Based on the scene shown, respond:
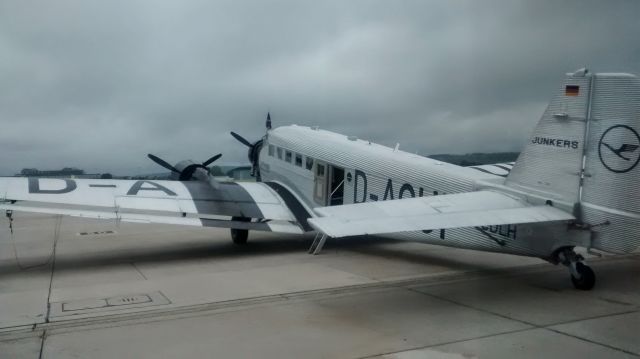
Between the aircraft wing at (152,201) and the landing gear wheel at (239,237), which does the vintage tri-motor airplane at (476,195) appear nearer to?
the aircraft wing at (152,201)

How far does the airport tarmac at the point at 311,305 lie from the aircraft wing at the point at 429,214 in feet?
4.17

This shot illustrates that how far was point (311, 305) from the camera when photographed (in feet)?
27.1

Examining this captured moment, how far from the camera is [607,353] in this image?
19.2 ft

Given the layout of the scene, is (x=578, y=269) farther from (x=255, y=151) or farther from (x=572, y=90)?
(x=255, y=151)

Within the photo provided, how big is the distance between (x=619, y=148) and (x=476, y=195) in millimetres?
2135

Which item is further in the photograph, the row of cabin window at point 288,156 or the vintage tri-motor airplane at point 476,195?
the row of cabin window at point 288,156

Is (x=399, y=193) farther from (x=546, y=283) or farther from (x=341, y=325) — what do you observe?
(x=341, y=325)

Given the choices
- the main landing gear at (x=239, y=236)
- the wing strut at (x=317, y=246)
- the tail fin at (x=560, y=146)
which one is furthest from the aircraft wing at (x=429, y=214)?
the main landing gear at (x=239, y=236)

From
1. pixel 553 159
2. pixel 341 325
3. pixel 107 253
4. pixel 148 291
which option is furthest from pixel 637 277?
pixel 107 253

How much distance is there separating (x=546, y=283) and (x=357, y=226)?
474 centimetres

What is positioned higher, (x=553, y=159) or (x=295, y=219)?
(x=553, y=159)

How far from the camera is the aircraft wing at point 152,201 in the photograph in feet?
38.3

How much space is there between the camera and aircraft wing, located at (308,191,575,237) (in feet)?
21.9

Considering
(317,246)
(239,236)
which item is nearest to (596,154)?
(317,246)
